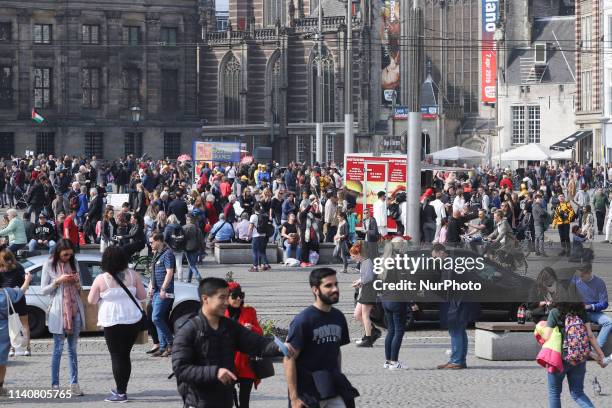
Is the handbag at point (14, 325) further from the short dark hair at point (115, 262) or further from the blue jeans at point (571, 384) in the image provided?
the blue jeans at point (571, 384)

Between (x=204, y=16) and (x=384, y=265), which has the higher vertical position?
(x=204, y=16)

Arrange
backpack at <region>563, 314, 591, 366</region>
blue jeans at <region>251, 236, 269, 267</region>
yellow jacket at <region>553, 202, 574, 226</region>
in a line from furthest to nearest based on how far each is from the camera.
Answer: yellow jacket at <region>553, 202, 574, 226</region> < blue jeans at <region>251, 236, 269, 267</region> < backpack at <region>563, 314, 591, 366</region>

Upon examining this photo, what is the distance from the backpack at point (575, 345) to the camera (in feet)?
40.4

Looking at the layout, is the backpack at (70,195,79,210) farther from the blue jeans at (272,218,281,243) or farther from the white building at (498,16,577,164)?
the white building at (498,16,577,164)

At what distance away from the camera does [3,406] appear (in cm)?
1372

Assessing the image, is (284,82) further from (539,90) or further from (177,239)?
(177,239)

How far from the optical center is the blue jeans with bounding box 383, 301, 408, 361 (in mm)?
16375

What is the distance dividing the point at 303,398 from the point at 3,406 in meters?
4.47

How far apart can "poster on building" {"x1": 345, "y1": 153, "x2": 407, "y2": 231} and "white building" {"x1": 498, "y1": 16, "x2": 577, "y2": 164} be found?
51.4 m

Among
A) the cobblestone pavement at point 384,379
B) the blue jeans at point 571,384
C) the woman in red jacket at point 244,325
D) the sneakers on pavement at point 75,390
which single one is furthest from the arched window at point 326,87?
the blue jeans at point 571,384

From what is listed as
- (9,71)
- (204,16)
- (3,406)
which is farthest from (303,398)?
(204,16)

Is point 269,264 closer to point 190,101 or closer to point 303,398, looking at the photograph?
point 303,398

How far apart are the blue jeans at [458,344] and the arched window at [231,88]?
2901 inches

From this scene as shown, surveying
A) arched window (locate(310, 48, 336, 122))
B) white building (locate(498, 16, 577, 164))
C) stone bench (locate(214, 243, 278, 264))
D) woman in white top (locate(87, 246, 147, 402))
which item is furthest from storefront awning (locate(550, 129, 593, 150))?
woman in white top (locate(87, 246, 147, 402))
